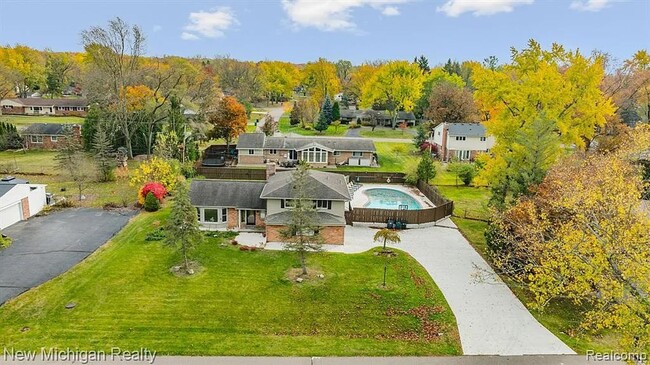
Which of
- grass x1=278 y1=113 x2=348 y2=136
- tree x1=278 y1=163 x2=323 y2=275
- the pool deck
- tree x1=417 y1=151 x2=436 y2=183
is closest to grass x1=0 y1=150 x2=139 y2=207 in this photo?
tree x1=278 y1=163 x2=323 y2=275

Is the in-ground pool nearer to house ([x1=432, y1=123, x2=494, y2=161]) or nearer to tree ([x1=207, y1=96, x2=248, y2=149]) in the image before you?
house ([x1=432, y1=123, x2=494, y2=161])

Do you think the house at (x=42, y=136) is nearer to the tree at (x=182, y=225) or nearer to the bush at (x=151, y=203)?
the bush at (x=151, y=203)

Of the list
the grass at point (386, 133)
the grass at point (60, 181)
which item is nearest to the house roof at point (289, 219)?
the grass at point (60, 181)

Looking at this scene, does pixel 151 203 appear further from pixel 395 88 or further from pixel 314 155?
pixel 395 88

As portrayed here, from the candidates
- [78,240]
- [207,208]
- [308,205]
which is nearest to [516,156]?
[308,205]

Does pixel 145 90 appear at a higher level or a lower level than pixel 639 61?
lower

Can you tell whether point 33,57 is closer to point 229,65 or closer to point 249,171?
point 229,65
